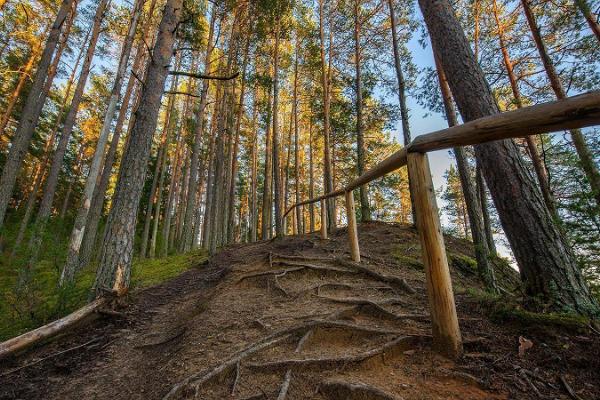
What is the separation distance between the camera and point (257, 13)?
1180 cm

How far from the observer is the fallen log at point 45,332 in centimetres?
250

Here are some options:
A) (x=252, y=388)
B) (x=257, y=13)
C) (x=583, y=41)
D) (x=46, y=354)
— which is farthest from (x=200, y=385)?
(x=257, y=13)

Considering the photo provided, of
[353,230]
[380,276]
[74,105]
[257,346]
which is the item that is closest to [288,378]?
[257,346]

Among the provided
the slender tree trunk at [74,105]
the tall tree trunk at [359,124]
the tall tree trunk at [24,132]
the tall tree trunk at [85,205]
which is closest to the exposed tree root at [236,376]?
the tall tree trunk at [85,205]

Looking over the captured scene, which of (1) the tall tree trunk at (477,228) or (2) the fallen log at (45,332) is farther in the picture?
(1) the tall tree trunk at (477,228)

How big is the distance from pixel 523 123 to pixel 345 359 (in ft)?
5.99

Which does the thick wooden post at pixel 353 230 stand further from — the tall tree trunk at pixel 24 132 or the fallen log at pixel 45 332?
the tall tree trunk at pixel 24 132

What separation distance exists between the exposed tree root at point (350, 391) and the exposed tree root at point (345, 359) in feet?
0.67

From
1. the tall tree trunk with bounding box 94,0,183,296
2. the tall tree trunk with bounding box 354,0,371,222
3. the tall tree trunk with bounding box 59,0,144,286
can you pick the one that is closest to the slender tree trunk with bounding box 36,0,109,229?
the tall tree trunk with bounding box 59,0,144,286

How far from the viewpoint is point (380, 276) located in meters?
3.83

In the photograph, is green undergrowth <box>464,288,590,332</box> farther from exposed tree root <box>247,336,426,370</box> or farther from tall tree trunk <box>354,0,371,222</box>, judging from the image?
tall tree trunk <box>354,0,371,222</box>

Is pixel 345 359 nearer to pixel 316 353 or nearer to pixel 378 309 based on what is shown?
pixel 316 353

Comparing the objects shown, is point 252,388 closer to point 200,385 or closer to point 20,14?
point 200,385

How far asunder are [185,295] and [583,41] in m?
11.3
